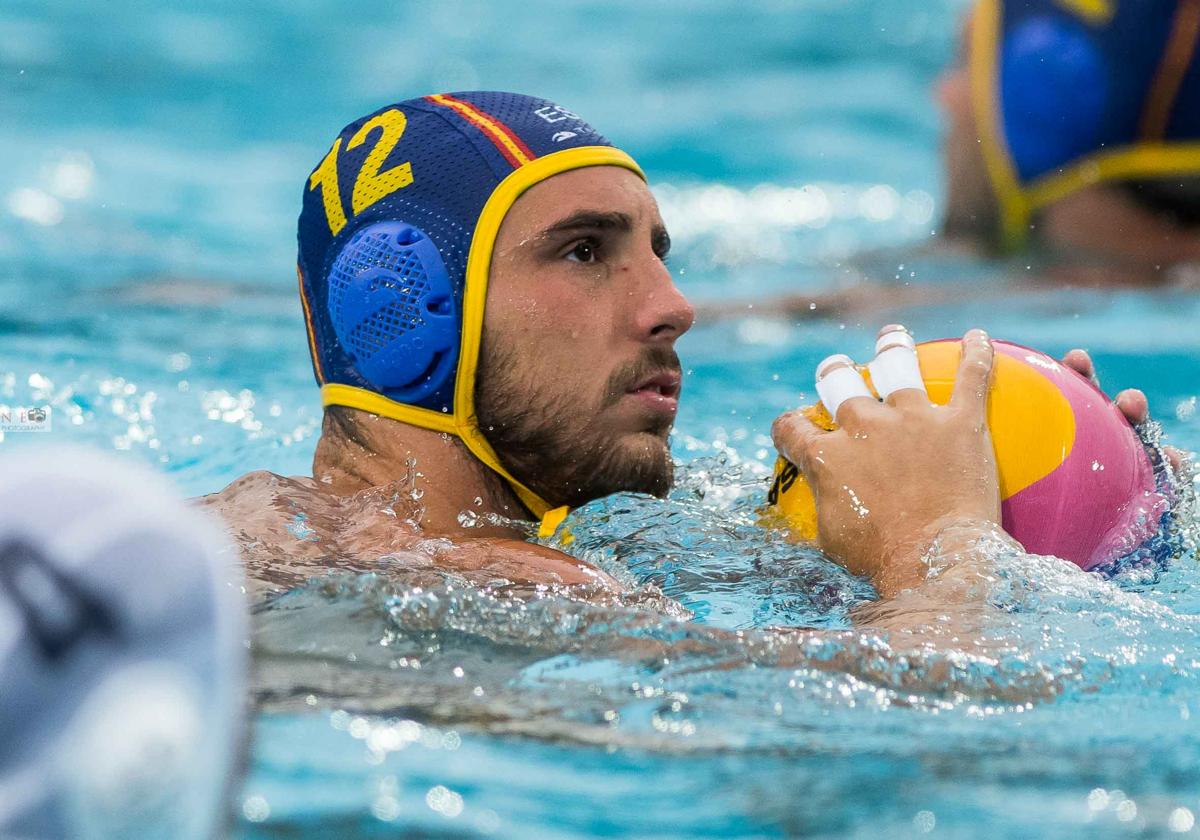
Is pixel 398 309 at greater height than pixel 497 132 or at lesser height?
lesser

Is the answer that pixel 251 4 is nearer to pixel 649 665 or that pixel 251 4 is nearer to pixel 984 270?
pixel 984 270

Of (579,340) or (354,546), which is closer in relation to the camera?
(354,546)

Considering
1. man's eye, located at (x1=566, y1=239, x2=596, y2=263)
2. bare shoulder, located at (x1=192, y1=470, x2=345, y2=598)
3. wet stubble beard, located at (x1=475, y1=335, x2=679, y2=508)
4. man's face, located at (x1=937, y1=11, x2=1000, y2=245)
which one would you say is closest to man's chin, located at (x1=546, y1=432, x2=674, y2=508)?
wet stubble beard, located at (x1=475, y1=335, x2=679, y2=508)

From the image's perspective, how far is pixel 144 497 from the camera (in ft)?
4.40

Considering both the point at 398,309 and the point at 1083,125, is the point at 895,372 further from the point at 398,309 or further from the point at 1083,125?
the point at 1083,125

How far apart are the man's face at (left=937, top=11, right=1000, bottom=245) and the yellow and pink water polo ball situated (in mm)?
4082

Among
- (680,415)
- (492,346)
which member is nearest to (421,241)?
(492,346)

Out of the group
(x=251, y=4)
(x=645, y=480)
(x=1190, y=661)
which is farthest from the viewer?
(x=251, y=4)

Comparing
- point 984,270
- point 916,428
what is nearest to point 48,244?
point 984,270

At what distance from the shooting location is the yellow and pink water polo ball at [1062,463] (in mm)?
2818

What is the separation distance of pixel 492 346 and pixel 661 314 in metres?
0.35

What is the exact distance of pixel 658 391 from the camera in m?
3.11

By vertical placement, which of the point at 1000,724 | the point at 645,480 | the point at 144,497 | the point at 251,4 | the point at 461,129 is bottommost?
the point at 1000,724

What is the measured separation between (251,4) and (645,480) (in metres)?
9.03
